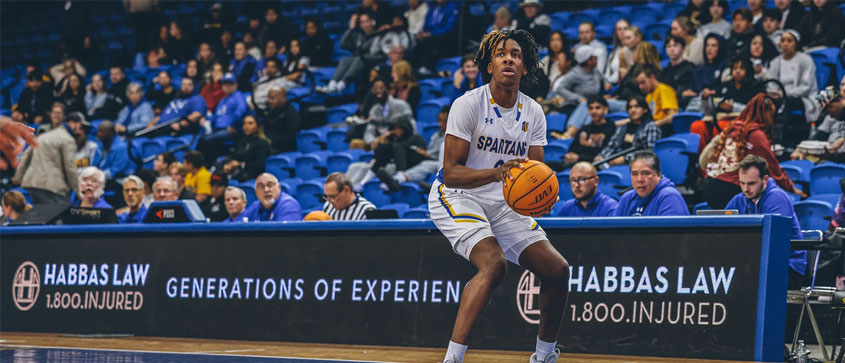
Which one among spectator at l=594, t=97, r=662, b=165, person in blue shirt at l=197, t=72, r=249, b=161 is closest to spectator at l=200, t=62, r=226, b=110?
person in blue shirt at l=197, t=72, r=249, b=161

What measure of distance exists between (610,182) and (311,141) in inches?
239

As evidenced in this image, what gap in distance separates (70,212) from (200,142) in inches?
230

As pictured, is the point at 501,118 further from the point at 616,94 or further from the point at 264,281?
the point at 616,94

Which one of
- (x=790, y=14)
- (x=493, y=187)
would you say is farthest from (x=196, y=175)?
(x=493, y=187)

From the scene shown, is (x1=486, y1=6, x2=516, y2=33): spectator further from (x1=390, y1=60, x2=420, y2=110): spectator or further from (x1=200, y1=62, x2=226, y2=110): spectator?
(x1=200, y1=62, x2=226, y2=110): spectator

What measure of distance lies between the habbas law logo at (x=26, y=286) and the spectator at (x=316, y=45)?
27.5 feet

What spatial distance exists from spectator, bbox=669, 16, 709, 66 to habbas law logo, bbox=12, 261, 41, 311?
8055 millimetres

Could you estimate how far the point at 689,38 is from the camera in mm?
13469

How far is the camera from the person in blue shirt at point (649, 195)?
27.3 feet

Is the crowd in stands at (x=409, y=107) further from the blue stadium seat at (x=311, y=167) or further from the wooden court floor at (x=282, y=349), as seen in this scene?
the wooden court floor at (x=282, y=349)

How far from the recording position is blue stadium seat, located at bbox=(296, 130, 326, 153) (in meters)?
16.0

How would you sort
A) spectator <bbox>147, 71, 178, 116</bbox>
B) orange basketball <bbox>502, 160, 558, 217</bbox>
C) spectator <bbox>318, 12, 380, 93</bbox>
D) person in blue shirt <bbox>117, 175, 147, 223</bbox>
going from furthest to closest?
spectator <bbox>147, 71, 178, 116</bbox>
spectator <bbox>318, 12, 380, 93</bbox>
person in blue shirt <bbox>117, 175, 147, 223</bbox>
orange basketball <bbox>502, 160, 558, 217</bbox>

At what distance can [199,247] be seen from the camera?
30.5 feet

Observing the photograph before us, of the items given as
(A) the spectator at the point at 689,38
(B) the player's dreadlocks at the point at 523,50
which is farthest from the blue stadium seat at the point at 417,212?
(B) the player's dreadlocks at the point at 523,50
